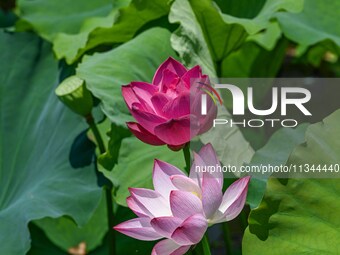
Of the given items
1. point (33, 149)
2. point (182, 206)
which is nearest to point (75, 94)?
point (33, 149)

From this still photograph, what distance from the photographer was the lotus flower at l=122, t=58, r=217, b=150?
1.09 metres

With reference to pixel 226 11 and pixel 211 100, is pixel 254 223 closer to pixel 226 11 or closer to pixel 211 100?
pixel 211 100

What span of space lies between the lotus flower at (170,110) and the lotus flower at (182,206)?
43mm

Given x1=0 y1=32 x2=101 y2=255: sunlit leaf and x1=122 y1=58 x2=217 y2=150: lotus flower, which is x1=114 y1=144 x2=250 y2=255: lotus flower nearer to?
x1=122 y1=58 x2=217 y2=150: lotus flower

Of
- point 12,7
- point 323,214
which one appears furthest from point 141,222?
point 12,7

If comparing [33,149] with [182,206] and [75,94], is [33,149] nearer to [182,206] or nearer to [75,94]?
[75,94]

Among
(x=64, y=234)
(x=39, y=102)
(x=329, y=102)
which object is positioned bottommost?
(x=329, y=102)

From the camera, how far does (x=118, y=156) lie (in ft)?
5.16

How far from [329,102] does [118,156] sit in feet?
4.62

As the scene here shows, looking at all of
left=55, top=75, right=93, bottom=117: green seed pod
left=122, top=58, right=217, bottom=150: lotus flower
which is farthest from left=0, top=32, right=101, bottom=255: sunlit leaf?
left=122, top=58, right=217, bottom=150: lotus flower

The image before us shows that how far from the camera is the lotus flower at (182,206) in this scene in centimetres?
99

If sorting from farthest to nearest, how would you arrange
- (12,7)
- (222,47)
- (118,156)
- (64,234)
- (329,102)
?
1. (12,7)
2. (329,102)
3. (64,234)
4. (222,47)
5. (118,156)

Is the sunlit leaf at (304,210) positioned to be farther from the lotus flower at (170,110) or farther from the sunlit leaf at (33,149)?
the sunlit leaf at (33,149)

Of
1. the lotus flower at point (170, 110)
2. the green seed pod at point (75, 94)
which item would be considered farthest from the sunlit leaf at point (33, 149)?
the lotus flower at point (170, 110)
